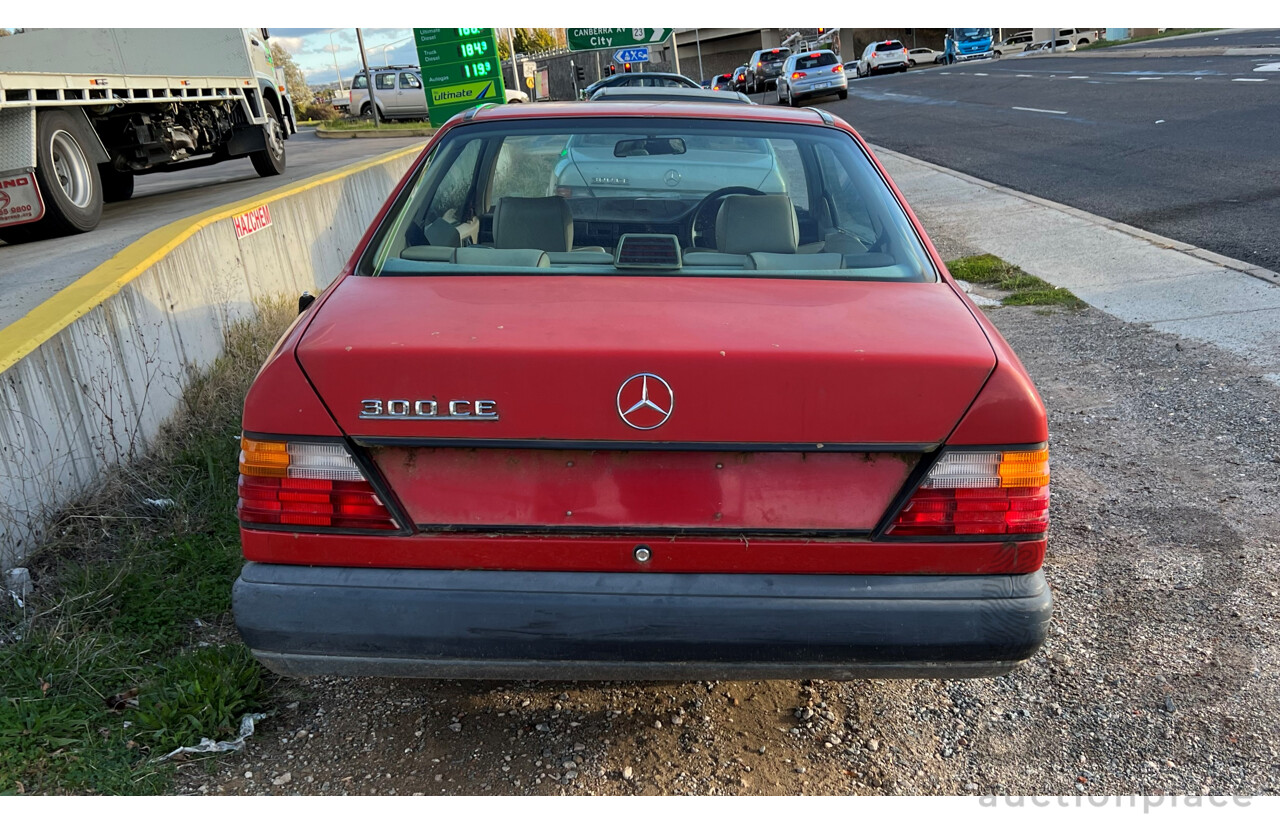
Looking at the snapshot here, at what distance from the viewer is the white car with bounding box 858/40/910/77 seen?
166ft

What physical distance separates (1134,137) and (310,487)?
15.6m

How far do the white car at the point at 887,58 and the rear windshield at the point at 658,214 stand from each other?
4994cm

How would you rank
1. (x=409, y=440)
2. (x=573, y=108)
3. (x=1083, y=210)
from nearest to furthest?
(x=409, y=440), (x=573, y=108), (x=1083, y=210)

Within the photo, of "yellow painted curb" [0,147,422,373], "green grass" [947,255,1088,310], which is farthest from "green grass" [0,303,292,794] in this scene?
"green grass" [947,255,1088,310]

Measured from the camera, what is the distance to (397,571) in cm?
243

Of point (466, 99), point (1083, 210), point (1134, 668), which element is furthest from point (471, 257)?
point (466, 99)

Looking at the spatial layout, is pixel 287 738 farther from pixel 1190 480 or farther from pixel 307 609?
pixel 1190 480

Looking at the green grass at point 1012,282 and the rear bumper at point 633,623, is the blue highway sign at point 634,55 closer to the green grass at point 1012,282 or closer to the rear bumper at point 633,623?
the green grass at point 1012,282

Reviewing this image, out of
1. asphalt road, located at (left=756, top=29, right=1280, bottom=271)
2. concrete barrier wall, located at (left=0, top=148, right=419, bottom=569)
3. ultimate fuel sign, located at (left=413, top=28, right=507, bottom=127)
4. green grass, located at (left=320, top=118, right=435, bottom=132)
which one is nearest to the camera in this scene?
concrete barrier wall, located at (left=0, top=148, right=419, bottom=569)

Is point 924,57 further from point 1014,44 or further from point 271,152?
point 271,152

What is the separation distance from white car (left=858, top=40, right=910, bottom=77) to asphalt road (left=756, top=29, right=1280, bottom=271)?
2047cm

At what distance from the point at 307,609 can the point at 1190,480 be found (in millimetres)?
3704

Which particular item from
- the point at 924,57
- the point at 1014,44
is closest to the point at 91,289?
the point at 1014,44

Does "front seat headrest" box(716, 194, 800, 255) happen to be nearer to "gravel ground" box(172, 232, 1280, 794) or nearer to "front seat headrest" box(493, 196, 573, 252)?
"front seat headrest" box(493, 196, 573, 252)
